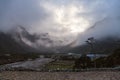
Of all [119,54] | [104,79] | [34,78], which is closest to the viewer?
[104,79]

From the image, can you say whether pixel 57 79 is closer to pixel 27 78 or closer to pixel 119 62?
pixel 27 78

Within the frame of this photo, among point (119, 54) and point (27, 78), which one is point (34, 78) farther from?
point (119, 54)

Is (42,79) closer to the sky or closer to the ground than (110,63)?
closer to the ground

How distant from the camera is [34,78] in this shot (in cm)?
2845

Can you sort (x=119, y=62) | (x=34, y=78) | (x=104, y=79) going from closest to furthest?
(x=104, y=79) → (x=34, y=78) → (x=119, y=62)

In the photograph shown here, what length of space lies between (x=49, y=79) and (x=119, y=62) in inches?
1289

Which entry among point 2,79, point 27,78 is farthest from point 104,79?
point 2,79

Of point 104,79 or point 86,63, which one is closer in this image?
point 104,79

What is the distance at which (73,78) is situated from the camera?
91.8 feet

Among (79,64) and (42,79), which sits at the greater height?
(79,64)

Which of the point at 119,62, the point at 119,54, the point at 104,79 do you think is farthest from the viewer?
the point at 119,54

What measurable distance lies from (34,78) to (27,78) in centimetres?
73

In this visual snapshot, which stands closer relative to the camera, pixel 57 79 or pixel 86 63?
pixel 57 79

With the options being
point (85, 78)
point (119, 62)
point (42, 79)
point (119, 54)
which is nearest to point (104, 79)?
point (85, 78)
